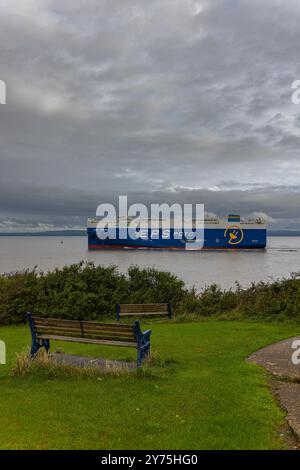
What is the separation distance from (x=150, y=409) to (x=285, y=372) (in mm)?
2796

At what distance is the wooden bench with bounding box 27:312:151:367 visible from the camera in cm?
638

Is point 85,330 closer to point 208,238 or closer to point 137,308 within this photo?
point 137,308

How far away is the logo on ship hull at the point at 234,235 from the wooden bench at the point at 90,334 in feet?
287

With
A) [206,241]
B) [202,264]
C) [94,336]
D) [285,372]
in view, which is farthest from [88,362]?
[206,241]

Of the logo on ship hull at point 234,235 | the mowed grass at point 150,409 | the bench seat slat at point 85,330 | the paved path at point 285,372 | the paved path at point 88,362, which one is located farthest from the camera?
the logo on ship hull at point 234,235

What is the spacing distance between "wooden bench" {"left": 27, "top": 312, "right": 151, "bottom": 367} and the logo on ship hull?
87.6m

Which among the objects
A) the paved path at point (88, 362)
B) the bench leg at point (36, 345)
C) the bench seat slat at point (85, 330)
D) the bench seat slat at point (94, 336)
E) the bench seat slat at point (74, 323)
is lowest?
the paved path at point (88, 362)

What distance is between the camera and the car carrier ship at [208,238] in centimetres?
9288

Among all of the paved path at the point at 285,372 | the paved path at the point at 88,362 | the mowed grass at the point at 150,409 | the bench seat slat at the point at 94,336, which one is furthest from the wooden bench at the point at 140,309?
the paved path at the point at 88,362

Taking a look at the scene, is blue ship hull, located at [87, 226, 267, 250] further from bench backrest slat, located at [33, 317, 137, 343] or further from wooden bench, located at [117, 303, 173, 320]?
bench backrest slat, located at [33, 317, 137, 343]

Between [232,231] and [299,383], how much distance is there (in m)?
88.4

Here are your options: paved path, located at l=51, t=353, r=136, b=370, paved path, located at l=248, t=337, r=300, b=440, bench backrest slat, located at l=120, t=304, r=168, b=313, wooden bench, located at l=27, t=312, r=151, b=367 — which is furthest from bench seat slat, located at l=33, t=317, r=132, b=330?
bench backrest slat, located at l=120, t=304, r=168, b=313

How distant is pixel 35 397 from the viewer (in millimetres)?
5188

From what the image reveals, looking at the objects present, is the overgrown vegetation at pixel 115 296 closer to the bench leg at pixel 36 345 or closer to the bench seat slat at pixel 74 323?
the bench leg at pixel 36 345
